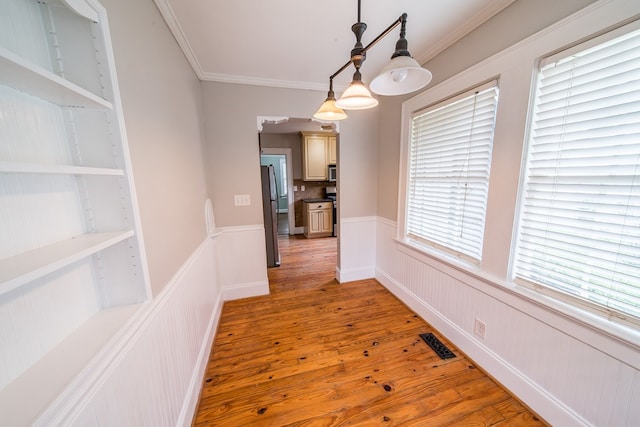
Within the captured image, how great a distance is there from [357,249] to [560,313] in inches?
78.1

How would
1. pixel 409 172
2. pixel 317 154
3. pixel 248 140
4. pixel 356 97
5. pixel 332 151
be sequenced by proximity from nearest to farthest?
pixel 356 97
pixel 409 172
pixel 248 140
pixel 317 154
pixel 332 151

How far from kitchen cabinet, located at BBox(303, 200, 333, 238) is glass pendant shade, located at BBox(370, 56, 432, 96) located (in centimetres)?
403

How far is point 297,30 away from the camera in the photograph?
1685 millimetres

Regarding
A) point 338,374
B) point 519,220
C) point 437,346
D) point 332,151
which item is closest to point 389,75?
point 519,220

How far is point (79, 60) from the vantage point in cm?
78

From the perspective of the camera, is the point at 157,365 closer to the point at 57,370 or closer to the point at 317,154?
the point at 57,370

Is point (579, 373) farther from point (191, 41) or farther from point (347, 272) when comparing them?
point (191, 41)

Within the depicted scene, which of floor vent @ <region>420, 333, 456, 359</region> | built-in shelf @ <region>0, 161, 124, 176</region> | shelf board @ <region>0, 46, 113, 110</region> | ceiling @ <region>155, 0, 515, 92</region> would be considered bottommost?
floor vent @ <region>420, 333, 456, 359</region>

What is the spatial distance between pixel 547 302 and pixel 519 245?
34 centimetres

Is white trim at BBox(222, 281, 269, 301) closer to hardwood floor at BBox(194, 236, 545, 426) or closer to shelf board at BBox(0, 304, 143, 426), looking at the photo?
hardwood floor at BBox(194, 236, 545, 426)

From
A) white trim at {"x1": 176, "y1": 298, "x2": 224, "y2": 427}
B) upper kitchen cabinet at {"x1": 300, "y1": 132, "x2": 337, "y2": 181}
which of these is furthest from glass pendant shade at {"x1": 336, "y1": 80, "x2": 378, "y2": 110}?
upper kitchen cabinet at {"x1": 300, "y1": 132, "x2": 337, "y2": 181}

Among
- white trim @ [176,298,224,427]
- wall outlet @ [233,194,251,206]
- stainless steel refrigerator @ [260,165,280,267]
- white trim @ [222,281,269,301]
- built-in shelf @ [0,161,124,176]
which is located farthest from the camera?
stainless steel refrigerator @ [260,165,280,267]

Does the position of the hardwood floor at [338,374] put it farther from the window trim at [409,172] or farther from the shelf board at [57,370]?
the shelf board at [57,370]

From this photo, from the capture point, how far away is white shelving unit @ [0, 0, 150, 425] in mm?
576
